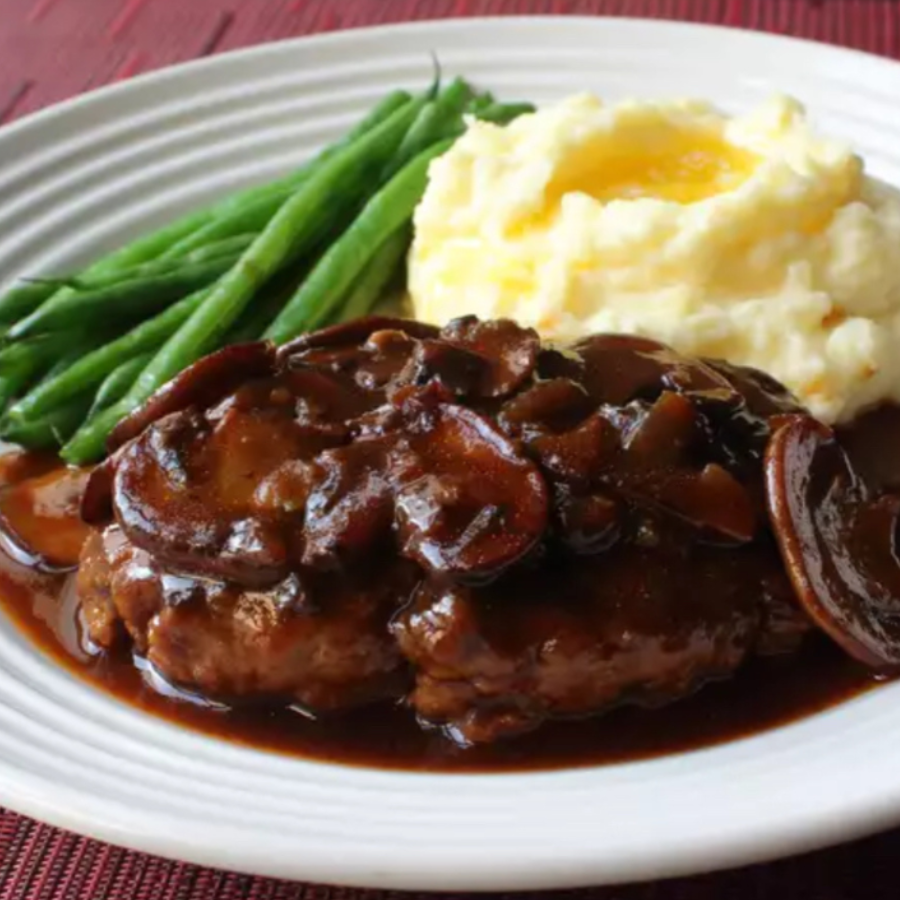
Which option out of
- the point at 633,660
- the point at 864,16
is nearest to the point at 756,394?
the point at 633,660

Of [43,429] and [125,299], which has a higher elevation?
[125,299]

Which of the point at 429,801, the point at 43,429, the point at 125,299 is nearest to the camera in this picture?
the point at 429,801

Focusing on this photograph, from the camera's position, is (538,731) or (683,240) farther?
(683,240)

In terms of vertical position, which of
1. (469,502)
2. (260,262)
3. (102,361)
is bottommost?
(102,361)

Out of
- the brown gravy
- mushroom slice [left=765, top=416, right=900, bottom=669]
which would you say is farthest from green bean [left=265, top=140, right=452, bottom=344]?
mushroom slice [left=765, top=416, right=900, bottom=669]

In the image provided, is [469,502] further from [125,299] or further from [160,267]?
[160,267]

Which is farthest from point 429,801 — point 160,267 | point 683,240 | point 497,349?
point 160,267
